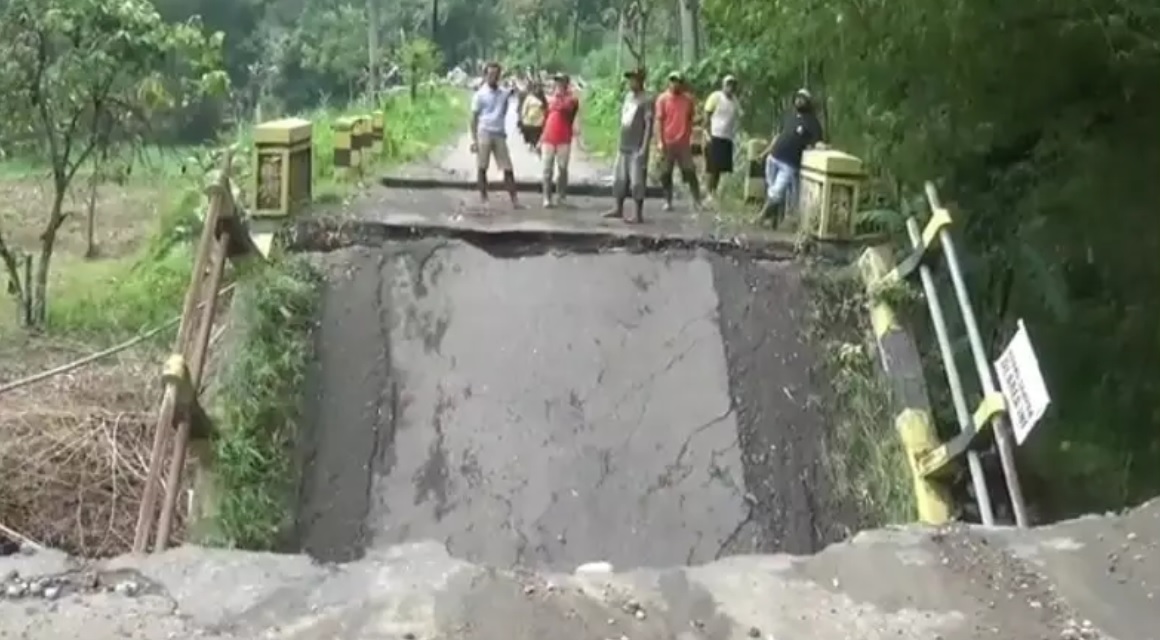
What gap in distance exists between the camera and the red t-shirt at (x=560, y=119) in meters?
12.5

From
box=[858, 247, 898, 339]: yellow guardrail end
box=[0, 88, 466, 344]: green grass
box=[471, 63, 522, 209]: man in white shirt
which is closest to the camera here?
box=[858, 247, 898, 339]: yellow guardrail end

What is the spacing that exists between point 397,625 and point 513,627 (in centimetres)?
29

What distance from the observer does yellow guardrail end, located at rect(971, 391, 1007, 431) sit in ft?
21.9

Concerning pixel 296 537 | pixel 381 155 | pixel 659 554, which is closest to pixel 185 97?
pixel 381 155

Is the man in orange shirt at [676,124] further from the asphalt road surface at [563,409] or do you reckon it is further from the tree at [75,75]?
the tree at [75,75]

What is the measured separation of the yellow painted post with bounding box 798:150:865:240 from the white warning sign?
189 inches

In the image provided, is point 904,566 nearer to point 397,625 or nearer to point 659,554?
point 397,625

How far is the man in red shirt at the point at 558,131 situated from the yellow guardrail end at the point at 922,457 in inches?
192

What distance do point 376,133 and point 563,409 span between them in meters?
8.97


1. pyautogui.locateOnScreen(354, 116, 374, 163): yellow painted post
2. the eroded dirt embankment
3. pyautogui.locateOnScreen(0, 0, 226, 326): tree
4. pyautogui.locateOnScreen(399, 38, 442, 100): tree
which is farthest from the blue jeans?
pyautogui.locateOnScreen(399, 38, 442, 100): tree

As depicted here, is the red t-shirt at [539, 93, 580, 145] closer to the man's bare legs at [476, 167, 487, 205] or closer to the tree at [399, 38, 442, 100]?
the man's bare legs at [476, 167, 487, 205]

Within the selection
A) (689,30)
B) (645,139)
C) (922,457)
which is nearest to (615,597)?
(922,457)

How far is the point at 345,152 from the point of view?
14.2m

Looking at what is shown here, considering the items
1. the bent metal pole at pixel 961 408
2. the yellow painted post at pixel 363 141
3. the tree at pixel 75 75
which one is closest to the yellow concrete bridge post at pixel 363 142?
the yellow painted post at pixel 363 141
